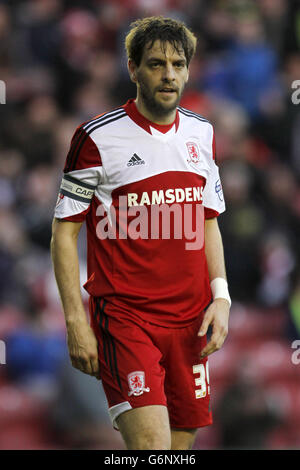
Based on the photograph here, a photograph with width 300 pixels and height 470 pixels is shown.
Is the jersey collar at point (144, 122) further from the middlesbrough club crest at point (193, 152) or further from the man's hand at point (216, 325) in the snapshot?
the man's hand at point (216, 325)

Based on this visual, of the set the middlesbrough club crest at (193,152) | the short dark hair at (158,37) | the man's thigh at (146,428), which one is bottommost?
the man's thigh at (146,428)

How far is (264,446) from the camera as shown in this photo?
23.1 feet

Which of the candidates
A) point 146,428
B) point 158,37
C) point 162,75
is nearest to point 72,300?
point 146,428

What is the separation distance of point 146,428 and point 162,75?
155cm

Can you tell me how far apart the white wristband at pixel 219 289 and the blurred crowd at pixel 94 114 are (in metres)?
2.73

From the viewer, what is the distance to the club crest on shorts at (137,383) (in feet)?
12.7

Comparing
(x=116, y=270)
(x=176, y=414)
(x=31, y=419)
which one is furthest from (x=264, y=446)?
(x=116, y=270)

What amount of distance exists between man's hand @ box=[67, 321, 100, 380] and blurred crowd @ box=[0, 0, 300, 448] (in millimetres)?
2835

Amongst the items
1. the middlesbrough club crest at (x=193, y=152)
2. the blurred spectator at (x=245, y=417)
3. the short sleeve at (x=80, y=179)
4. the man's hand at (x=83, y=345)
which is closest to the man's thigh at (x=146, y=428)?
the man's hand at (x=83, y=345)

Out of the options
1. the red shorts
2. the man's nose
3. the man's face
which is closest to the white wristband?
the red shorts

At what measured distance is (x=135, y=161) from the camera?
4016mm

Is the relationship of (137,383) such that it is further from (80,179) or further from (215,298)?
(80,179)
